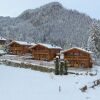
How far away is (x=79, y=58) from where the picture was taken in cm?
6288

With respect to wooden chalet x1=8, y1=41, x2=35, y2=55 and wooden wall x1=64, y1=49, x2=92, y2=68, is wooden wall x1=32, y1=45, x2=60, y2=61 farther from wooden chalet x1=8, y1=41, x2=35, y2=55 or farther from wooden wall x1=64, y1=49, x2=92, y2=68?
wooden wall x1=64, y1=49, x2=92, y2=68

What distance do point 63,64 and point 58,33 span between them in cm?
14129

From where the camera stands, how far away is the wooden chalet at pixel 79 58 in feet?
204

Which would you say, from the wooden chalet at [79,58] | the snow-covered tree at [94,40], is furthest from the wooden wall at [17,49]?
the wooden chalet at [79,58]

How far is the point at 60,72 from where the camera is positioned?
49406mm

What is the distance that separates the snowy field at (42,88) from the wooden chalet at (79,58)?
15.7 m

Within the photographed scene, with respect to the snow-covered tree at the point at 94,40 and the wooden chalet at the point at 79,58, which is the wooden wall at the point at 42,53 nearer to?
the wooden chalet at the point at 79,58

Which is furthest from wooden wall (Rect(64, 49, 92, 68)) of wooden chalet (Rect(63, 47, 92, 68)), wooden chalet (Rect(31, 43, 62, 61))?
wooden chalet (Rect(31, 43, 62, 61))

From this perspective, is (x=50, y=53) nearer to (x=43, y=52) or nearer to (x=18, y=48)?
(x=43, y=52)

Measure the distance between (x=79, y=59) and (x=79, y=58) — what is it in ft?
0.87

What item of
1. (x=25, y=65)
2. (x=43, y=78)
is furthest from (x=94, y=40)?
(x=43, y=78)

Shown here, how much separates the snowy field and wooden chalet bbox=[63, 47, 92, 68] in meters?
15.7

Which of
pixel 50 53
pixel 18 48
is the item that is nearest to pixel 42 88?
pixel 50 53

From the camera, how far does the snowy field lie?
32.8 m
